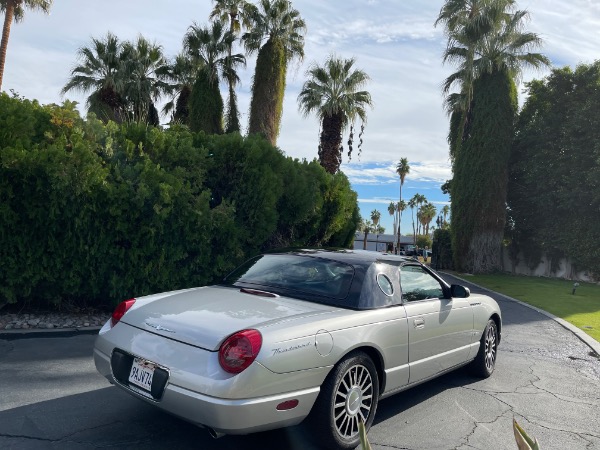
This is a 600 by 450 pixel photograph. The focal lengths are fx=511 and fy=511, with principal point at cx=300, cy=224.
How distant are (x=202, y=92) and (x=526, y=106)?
18.4 m

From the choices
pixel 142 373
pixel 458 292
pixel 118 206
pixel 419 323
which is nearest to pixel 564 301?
pixel 458 292

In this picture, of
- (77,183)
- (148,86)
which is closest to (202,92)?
(148,86)

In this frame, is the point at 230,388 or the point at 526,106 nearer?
the point at 230,388

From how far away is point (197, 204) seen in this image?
864cm

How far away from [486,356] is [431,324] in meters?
1.62

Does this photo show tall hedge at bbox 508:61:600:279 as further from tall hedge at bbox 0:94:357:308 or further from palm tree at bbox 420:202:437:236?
palm tree at bbox 420:202:437:236

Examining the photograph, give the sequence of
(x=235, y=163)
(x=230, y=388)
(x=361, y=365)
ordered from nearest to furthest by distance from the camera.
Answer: (x=230, y=388) < (x=361, y=365) < (x=235, y=163)

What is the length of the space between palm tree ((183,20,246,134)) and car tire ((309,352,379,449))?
825 inches

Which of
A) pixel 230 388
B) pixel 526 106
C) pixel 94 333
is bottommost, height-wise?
pixel 94 333

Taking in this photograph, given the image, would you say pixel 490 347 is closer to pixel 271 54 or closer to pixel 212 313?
pixel 212 313

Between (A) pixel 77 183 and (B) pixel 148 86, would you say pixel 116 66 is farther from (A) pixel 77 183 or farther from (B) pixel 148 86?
(A) pixel 77 183

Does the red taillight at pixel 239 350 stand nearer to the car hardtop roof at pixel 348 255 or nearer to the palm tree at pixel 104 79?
the car hardtop roof at pixel 348 255

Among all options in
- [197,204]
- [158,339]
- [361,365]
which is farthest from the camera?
[197,204]

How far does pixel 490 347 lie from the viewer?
20.3ft
